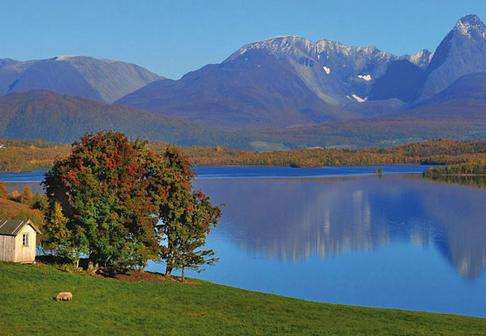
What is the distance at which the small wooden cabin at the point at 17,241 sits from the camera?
5716cm

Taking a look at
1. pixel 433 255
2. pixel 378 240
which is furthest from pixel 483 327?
pixel 378 240

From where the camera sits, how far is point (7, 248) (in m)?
57.6

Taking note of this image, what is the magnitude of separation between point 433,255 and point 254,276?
71.7ft

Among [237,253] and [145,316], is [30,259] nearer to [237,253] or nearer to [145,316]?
[145,316]

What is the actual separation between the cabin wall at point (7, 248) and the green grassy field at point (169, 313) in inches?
58.3

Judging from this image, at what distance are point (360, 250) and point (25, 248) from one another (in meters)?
42.1

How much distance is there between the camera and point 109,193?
61.5 meters

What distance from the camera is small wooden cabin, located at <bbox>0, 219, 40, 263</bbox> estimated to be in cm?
5716

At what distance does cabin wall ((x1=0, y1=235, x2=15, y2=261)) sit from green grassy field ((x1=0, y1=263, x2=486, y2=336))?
1482 millimetres

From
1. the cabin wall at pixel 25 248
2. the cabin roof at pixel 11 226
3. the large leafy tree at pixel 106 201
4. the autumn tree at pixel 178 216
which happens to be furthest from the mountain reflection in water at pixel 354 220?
the cabin roof at pixel 11 226

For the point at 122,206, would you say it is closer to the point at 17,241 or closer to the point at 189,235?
the point at 189,235

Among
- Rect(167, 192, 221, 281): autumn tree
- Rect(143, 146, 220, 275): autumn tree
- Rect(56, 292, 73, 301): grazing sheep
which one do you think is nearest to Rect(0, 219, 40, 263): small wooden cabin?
Rect(143, 146, 220, 275): autumn tree

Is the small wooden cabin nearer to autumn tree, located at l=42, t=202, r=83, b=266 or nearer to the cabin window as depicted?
the cabin window

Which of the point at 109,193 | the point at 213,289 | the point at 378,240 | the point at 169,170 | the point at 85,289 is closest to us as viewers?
the point at 85,289
